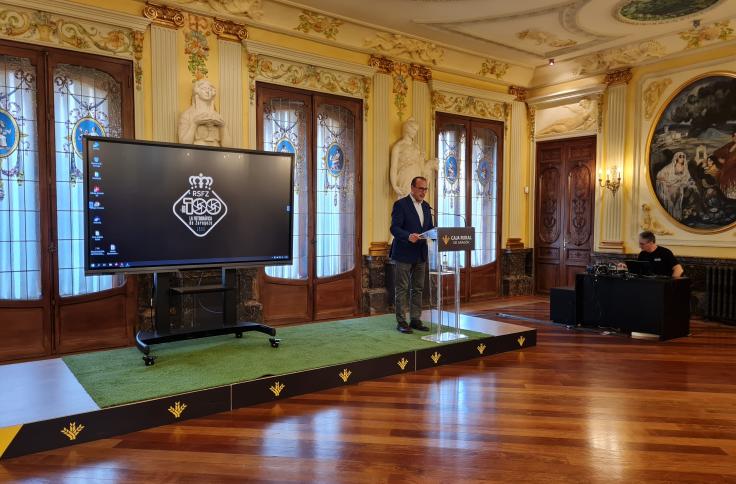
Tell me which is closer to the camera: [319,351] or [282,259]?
[319,351]

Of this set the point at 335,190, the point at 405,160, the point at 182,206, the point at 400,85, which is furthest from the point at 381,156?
the point at 182,206

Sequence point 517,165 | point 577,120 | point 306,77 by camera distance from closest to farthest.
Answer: point 306,77 → point 577,120 → point 517,165

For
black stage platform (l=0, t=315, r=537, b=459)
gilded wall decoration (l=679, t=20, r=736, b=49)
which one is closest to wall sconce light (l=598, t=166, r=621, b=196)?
gilded wall decoration (l=679, t=20, r=736, b=49)

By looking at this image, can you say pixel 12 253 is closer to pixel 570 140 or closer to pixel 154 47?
pixel 154 47

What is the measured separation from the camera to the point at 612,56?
738cm

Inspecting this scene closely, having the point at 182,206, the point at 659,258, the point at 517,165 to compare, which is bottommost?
the point at 659,258

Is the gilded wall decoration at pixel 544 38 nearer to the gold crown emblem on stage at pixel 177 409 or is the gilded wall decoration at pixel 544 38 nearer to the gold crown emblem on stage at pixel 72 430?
the gold crown emblem on stage at pixel 177 409

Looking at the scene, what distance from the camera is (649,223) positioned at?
7188 mm

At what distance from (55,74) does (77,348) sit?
100 inches

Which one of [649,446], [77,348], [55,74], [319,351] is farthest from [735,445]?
[55,74]

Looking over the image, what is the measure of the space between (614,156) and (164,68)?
608cm

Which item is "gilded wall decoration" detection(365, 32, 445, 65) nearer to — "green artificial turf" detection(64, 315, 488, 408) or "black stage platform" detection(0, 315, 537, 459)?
"green artificial turf" detection(64, 315, 488, 408)

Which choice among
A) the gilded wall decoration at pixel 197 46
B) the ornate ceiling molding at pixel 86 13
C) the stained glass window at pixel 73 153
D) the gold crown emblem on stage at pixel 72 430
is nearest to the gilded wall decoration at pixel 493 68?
the gilded wall decoration at pixel 197 46

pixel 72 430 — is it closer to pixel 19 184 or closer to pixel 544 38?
pixel 19 184
